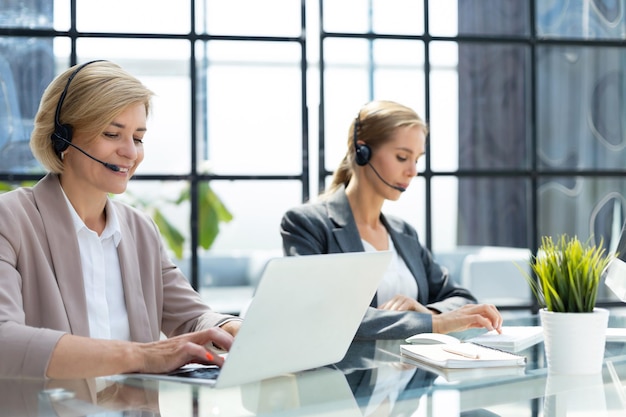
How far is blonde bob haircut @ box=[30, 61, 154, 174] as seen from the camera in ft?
6.82

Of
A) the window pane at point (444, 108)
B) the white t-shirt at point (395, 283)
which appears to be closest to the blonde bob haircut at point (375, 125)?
the white t-shirt at point (395, 283)

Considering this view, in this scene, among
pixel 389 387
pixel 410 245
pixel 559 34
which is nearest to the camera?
pixel 389 387

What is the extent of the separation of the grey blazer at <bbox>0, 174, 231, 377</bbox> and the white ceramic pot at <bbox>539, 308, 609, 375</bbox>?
31.8 inches

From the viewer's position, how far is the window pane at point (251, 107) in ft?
12.0

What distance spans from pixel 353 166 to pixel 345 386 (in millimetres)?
1689

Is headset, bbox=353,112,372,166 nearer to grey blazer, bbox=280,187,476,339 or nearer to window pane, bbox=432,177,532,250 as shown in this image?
grey blazer, bbox=280,187,476,339

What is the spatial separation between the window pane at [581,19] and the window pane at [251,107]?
124 cm

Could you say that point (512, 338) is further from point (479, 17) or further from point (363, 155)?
point (479, 17)

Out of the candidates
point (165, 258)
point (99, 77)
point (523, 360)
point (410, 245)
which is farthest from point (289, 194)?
point (523, 360)

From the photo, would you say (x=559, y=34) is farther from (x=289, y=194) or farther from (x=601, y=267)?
(x=601, y=267)

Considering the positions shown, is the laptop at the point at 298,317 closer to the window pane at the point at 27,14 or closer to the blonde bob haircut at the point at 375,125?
the blonde bob haircut at the point at 375,125

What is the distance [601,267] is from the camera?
5.55ft

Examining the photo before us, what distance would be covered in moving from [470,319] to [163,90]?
6.30ft

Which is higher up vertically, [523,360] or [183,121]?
[183,121]
